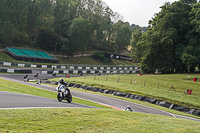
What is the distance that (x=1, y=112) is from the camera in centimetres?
820

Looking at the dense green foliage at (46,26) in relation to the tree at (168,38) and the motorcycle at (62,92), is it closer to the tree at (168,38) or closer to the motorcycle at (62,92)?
the tree at (168,38)

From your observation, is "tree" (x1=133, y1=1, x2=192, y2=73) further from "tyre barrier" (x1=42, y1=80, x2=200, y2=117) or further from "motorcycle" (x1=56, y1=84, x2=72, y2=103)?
"motorcycle" (x1=56, y1=84, x2=72, y2=103)

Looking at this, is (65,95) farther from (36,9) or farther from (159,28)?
(36,9)

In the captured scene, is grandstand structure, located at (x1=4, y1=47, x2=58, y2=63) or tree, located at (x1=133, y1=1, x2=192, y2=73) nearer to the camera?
tree, located at (x1=133, y1=1, x2=192, y2=73)

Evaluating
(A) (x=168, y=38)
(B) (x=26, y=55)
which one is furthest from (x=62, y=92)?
(B) (x=26, y=55)

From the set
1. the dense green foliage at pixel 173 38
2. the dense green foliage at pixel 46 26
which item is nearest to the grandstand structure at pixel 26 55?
the dense green foliage at pixel 46 26

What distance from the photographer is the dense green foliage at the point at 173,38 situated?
50906 millimetres

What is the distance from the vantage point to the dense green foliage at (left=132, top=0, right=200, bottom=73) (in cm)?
5091

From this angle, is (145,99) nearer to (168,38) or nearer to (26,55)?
(168,38)

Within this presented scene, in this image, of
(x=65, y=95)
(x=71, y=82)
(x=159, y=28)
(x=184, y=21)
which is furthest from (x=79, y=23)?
(x=65, y=95)

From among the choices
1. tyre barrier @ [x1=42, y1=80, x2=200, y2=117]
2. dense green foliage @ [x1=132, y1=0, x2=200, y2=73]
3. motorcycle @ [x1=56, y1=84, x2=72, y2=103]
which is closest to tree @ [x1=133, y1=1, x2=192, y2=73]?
dense green foliage @ [x1=132, y1=0, x2=200, y2=73]

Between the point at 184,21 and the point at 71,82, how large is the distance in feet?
115

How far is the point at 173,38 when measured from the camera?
51.5m

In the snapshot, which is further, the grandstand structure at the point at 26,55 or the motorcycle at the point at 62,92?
the grandstand structure at the point at 26,55
